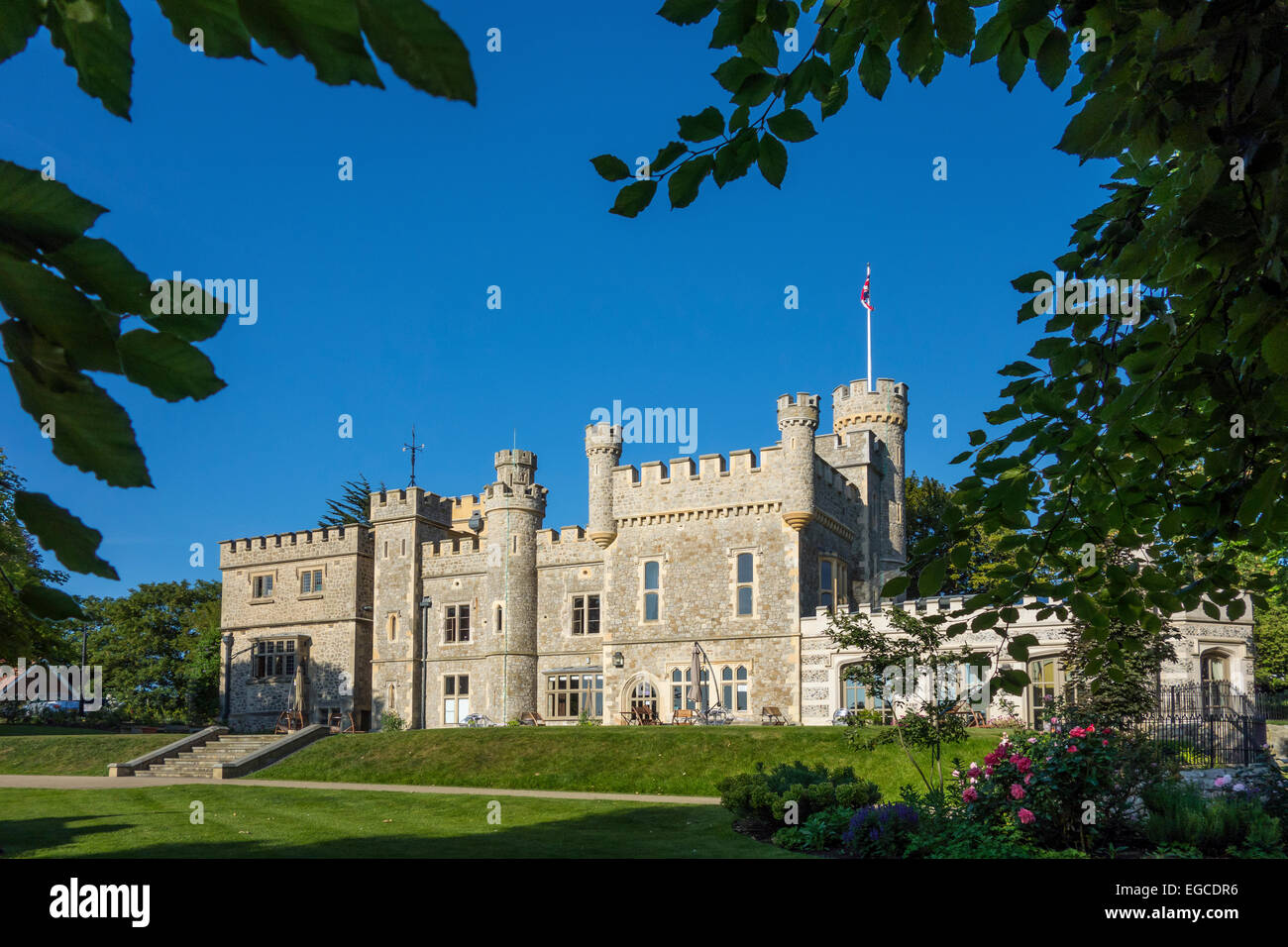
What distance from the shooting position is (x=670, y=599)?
31.4m

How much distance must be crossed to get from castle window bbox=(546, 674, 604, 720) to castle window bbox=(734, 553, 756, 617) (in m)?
5.57

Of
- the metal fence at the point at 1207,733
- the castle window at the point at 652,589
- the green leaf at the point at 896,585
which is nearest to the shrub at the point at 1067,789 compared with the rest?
the metal fence at the point at 1207,733

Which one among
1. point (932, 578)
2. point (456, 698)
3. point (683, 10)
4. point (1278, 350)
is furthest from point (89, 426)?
point (456, 698)

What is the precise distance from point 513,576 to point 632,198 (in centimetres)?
3249

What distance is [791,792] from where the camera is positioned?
1273 cm

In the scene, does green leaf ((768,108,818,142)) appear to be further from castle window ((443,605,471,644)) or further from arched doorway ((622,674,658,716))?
castle window ((443,605,471,644))

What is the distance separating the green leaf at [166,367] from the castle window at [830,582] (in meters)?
30.1

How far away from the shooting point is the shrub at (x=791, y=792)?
41.4 feet

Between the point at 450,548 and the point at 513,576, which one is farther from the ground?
the point at 450,548

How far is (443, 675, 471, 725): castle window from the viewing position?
35.1 meters

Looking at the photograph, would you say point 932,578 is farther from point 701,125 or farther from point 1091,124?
point 701,125

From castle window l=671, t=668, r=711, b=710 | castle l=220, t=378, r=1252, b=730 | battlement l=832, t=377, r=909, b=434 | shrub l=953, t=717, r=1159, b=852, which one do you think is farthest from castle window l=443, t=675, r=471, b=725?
shrub l=953, t=717, r=1159, b=852
